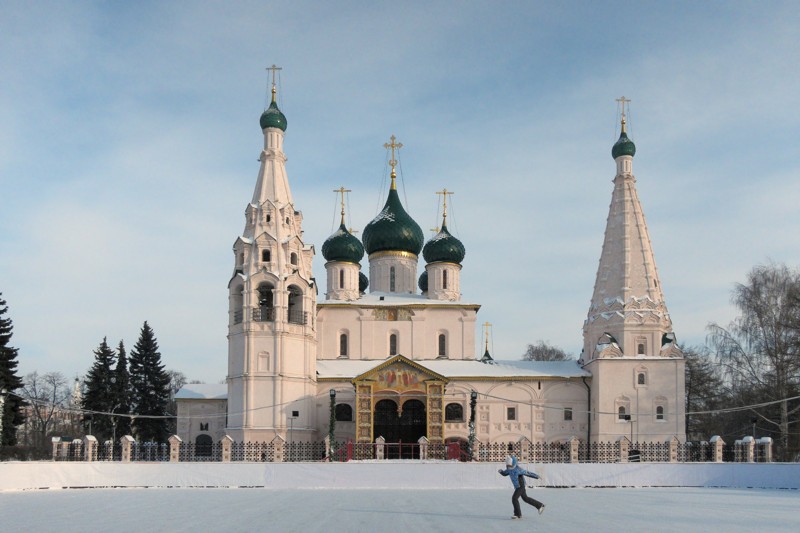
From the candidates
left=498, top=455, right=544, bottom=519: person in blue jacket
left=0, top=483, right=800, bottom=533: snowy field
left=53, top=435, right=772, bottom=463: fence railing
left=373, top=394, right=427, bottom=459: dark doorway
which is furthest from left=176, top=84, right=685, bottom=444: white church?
left=498, top=455, right=544, bottom=519: person in blue jacket

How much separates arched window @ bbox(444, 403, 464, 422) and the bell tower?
5.90 meters

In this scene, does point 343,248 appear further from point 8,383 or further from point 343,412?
point 8,383

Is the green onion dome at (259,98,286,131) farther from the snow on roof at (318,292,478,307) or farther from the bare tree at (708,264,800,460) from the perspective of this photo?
the bare tree at (708,264,800,460)

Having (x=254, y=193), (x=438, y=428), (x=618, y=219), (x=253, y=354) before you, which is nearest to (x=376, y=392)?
(x=438, y=428)

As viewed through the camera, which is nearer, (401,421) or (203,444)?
(401,421)

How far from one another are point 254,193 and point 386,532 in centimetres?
2784

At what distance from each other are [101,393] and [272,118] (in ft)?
54.7

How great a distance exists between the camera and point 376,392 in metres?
36.1

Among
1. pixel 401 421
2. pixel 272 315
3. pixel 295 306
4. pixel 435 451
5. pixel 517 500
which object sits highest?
pixel 295 306

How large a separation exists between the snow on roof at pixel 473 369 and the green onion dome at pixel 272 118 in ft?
35.5

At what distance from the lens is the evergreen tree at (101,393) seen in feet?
141

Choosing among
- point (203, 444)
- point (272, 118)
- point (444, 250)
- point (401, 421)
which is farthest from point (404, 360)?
point (272, 118)

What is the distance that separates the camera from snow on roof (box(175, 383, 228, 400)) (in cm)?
3809

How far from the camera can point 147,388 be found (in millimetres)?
45344
